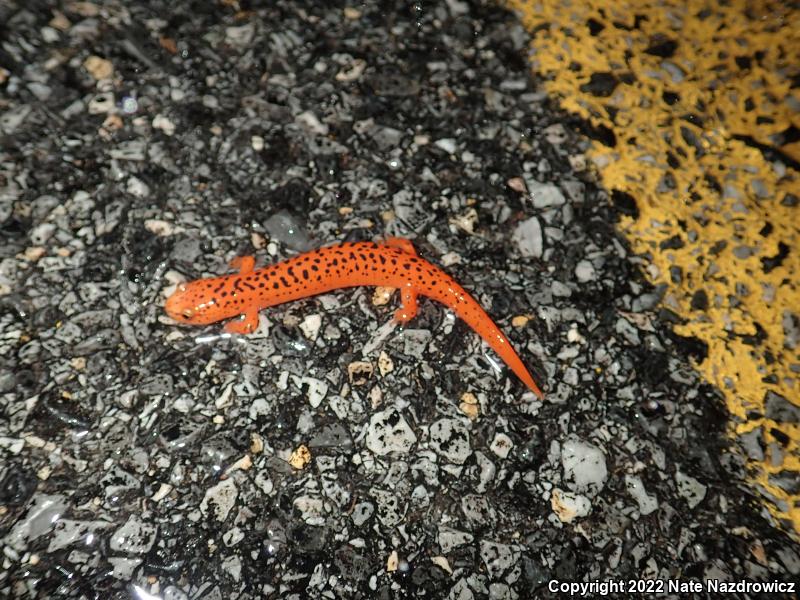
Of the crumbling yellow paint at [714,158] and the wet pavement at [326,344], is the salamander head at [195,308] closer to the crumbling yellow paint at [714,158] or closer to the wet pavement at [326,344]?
the wet pavement at [326,344]

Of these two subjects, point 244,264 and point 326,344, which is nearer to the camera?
point 326,344

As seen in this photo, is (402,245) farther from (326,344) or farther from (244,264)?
(244,264)

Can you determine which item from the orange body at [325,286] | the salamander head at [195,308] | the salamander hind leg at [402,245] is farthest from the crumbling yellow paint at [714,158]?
the salamander head at [195,308]

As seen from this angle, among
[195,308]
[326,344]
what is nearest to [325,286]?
[326,344]

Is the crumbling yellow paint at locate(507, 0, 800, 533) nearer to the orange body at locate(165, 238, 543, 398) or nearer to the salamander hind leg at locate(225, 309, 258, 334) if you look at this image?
the orange body at locate(165, 238, 543, 398)

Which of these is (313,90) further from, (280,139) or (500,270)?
(500,270)

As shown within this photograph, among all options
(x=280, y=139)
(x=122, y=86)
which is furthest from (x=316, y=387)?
(x=122, y=86)

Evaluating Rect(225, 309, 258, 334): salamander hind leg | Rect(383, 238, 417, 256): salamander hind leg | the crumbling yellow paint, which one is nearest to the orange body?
Rect(225, 309, 258, 334): salamander hind leg
